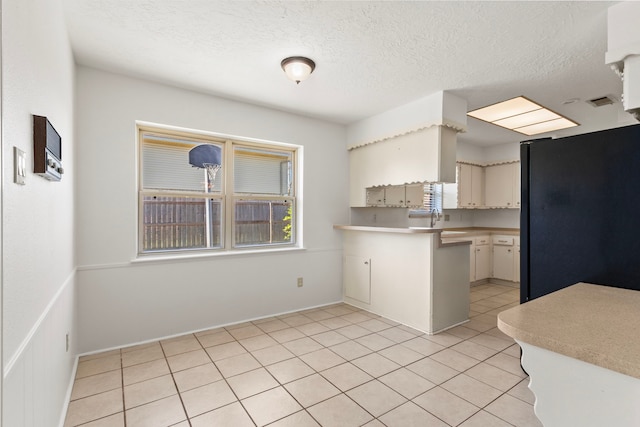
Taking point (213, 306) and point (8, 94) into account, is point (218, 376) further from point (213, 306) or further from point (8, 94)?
point (8, 94)

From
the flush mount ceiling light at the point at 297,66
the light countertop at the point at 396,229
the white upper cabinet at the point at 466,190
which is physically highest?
the flush mount ceiling light at the point at 297,66

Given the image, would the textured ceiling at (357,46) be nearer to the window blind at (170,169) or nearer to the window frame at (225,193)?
the window frame at (225,193)

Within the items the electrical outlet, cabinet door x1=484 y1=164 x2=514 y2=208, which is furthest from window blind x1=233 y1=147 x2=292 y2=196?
cabinet door x1=484 y1=164 x2=514 y2=208

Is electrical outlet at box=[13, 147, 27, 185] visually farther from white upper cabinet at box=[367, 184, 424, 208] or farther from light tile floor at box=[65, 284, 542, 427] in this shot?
white upper cabinet at box=[367, 184, 424, 208]

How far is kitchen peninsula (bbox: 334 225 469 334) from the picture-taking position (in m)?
3.28

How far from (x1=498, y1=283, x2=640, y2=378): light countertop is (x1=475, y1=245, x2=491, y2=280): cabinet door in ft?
14.1

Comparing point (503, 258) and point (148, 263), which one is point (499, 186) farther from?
point (148, 263)

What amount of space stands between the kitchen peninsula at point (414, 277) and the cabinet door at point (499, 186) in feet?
A: 9.07

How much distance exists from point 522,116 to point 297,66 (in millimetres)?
3206

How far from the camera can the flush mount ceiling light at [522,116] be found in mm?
3551

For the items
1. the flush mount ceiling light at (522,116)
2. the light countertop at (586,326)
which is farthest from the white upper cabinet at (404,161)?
the light countertop at (586,326)

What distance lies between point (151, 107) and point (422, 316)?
360cm

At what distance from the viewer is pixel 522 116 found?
3984 millimetres

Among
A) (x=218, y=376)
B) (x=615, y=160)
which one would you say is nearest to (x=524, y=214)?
(x=615, y=160)
